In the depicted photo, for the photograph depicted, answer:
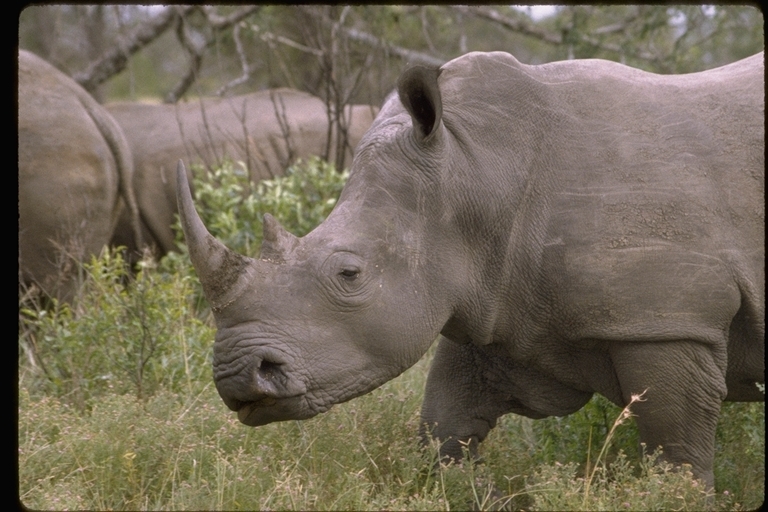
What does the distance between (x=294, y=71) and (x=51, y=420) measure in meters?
7.39

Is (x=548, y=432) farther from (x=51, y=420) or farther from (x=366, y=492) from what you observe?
(x=51, y=420)

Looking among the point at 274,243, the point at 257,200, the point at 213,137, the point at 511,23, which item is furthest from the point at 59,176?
the point at 511,23

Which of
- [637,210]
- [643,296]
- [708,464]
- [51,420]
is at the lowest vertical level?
[51,420]

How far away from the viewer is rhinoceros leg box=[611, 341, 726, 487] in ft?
13.1

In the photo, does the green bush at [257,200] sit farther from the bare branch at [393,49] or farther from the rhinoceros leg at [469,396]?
the bare branch at [393,49]

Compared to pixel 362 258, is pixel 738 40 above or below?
above

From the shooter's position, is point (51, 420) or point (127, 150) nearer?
point (51, 420)

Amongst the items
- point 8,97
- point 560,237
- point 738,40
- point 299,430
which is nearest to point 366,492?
point 299,430

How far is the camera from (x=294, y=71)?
1168 centimetres

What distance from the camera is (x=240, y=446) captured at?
4.57 metres

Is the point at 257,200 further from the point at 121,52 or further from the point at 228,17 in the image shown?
the point at 121,52

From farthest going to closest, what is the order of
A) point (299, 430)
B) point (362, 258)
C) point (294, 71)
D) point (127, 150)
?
point (294, 71)
point (127, 150)
point (299, 430)
point (362, 258)

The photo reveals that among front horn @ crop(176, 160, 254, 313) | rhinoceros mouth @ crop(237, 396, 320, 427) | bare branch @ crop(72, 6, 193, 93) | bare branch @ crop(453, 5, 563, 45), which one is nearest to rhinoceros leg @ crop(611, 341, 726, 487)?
rhinoceros mouth @ crop(237, 396, 320, 427)

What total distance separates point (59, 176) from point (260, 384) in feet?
12.6
